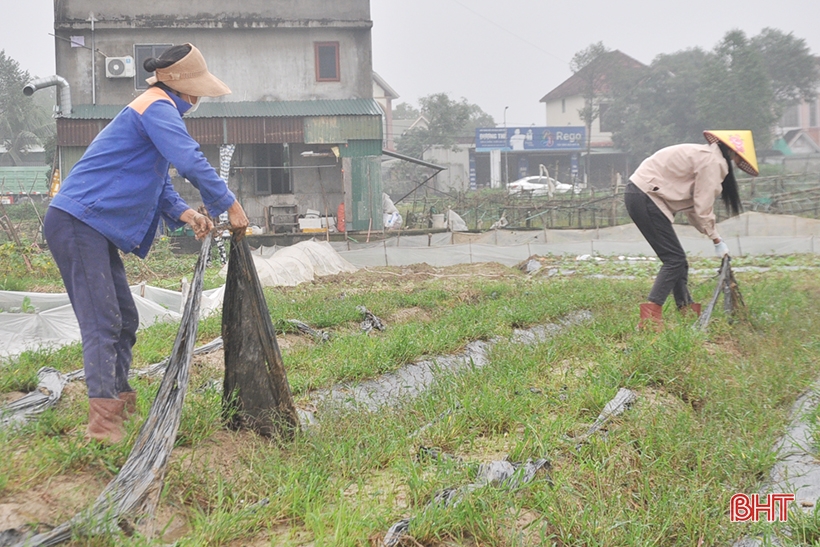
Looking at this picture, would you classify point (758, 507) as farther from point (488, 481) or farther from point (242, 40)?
point (242, 40)

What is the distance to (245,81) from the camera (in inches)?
857

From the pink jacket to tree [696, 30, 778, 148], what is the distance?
31174mm

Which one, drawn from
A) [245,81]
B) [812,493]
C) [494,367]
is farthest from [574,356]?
[245,81]

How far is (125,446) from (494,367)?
2421mm

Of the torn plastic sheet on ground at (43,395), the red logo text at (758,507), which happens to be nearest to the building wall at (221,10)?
the torn plastic sheet on ground at (43,395)

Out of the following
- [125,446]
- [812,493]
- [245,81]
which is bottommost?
[812,493]

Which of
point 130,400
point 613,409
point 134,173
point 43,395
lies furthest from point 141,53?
point 613,409

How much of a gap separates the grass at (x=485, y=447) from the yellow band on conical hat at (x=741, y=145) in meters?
1.33

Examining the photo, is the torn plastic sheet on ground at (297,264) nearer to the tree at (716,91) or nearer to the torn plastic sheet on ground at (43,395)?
the torn plastic sheet on ground at (43,395)

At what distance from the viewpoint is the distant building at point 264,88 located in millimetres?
20609

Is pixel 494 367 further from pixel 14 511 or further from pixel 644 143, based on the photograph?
pixel 644 143

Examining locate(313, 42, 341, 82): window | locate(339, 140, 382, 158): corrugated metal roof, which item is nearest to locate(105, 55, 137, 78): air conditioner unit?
locate(313, 42, 341, 82): window

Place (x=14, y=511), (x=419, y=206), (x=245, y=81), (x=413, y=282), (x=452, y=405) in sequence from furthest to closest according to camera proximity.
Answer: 1. (x=419, y=206)
2. (x=245, y=81)
3. (x=413, y=282)
4. (x=452, y=405)
5. (x=14, y=511)

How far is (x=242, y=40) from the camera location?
21.6 m
